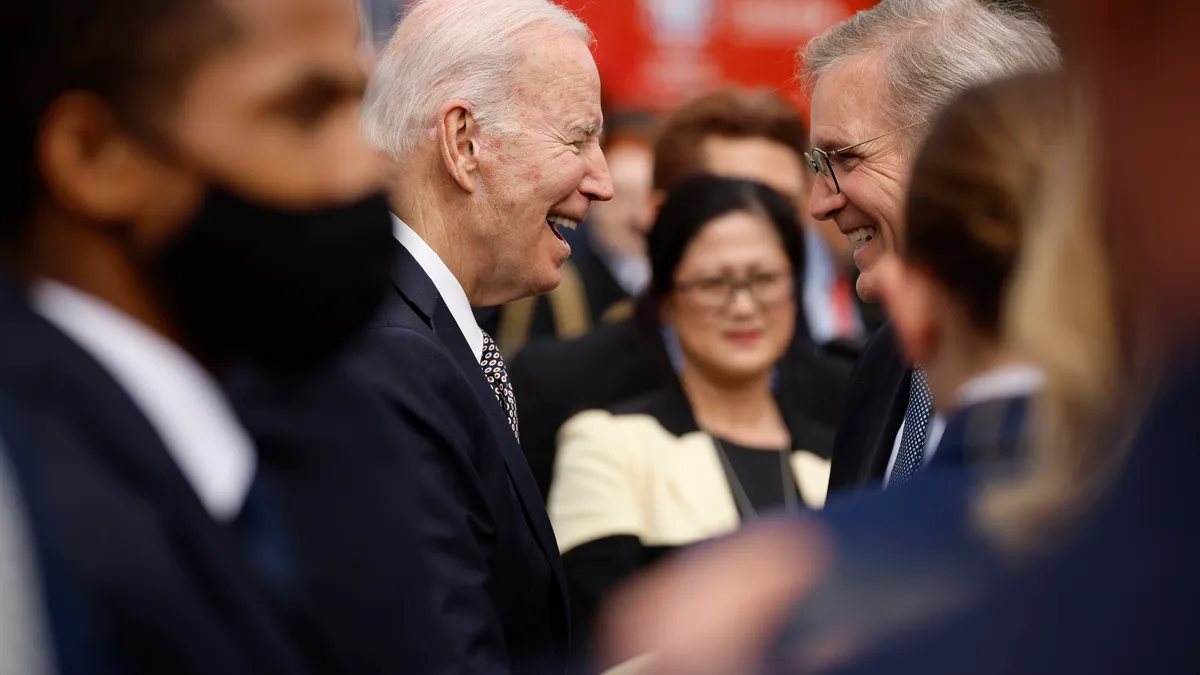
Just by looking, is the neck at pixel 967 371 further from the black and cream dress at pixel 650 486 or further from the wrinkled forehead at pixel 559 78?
the black and cream dress at pixel 650 486

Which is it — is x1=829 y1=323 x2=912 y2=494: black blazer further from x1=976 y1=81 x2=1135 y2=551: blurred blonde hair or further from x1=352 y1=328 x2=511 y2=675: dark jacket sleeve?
x1=976 y1=81 x2=1135 y2=551: blurred blonde hair

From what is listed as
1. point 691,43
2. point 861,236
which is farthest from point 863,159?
point 691,43

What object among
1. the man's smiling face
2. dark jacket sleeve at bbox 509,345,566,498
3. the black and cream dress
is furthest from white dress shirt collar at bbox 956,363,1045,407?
dark jacket sleeve at bbox 509,345,566,498

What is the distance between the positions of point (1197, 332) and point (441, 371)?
4.82 feet

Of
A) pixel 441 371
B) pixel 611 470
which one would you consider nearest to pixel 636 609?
pixel 441 371

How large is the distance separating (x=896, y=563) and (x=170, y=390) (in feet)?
2.19

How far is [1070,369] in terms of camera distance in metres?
1.10

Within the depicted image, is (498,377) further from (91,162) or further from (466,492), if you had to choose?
(91,162)

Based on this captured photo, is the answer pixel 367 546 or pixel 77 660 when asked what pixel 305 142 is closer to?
pixel 367 546

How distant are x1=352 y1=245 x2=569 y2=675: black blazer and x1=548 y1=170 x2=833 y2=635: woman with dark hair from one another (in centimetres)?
100

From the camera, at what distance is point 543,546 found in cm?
245

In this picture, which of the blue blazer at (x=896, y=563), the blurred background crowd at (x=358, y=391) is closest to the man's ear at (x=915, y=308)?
the blurred background crowd at (x=358, y=391)

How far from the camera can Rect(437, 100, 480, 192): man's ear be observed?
9.02 feet

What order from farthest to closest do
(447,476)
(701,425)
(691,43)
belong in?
(691,43) → (701,425) → (447,476)
